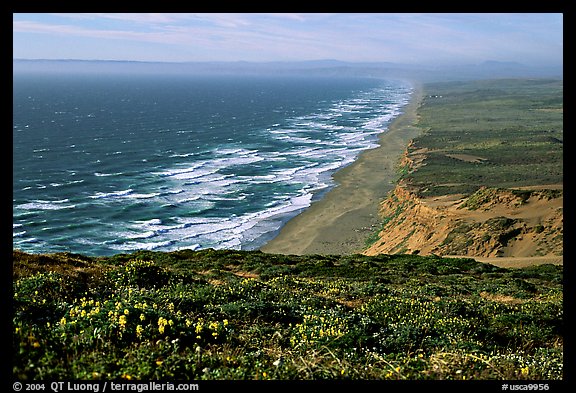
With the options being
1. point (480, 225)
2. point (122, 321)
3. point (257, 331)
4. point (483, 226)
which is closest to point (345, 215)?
point (480, 225)

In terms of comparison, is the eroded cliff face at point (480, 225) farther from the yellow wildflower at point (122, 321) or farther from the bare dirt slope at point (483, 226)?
the yellow wildflower at point (122, 321)

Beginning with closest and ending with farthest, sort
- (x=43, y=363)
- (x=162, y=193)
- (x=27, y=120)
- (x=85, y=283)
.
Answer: (x=43, y=363)
(x=85, y=283)
(x=162, y=193)
(x=27, y=120)

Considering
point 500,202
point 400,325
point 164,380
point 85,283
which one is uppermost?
point 164,380

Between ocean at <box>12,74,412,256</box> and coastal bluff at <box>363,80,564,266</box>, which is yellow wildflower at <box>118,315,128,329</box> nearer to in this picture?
coastal bluff at <box>363,80,564,266</box>

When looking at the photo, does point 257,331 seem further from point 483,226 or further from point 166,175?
point 166,175

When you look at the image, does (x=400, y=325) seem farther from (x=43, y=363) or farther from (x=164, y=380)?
(x=43, y=363)

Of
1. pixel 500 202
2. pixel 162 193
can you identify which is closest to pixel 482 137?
pixel 500 202

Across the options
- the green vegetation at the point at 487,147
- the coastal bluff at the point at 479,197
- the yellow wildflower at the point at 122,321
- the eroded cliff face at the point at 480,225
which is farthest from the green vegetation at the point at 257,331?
the green vegetation at the point at 487,147
